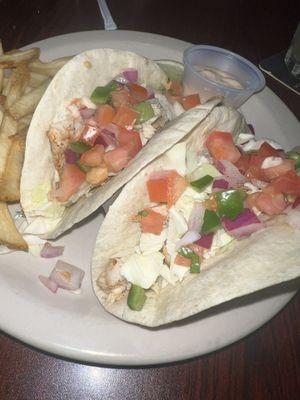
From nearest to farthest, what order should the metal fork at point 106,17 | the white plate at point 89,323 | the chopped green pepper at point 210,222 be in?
the white plate at point 89,323 < the chopped green pepper at point 210,222 < the metal fork at point 106,17

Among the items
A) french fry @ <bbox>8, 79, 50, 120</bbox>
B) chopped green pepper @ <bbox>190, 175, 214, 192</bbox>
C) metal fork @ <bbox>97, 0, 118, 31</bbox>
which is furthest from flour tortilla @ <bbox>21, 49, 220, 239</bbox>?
metal fork @ <bbox>97, 0, 118, 31</bbox>

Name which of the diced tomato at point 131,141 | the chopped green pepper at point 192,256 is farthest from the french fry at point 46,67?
the chopped green pepper at point 192,256

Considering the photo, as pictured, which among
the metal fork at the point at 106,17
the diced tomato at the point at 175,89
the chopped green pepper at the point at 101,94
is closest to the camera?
the chopped green pepper at the point at 101,94

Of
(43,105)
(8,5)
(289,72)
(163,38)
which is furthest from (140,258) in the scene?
(8,5)

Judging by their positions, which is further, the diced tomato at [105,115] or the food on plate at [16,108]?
the diced tomato at [105,115]

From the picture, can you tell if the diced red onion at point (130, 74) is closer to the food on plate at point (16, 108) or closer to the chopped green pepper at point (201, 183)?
the food on plate at point (16, 108)

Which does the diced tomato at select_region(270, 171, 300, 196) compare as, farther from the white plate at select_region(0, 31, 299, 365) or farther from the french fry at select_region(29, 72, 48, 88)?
the french fry at select_region(29, 72, 48, 88)

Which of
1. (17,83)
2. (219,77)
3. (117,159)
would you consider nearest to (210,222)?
(117,159)
